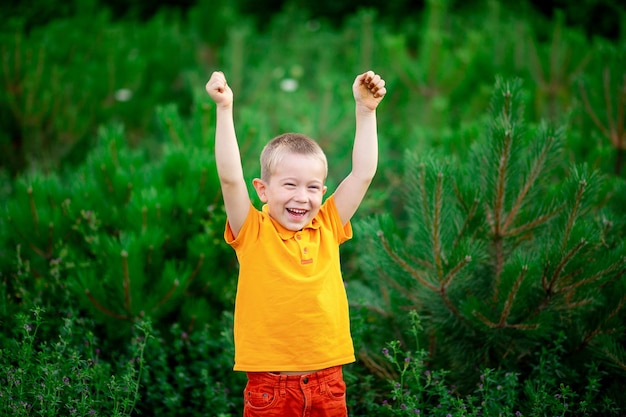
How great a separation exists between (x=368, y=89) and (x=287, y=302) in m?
0.76

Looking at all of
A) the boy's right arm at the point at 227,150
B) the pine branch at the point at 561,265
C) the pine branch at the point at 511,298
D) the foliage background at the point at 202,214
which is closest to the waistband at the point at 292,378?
the foliage background at the point at 202,214

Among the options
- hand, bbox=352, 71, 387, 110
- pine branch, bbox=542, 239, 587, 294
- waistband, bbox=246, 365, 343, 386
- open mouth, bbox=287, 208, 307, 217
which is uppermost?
hand, bbox=352, 71, 387, 110

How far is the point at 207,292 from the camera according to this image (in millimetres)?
3674

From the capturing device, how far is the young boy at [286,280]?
234cm

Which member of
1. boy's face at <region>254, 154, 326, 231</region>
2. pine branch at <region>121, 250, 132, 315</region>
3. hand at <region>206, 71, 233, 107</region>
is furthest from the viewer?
pine branch at <region>121, 250, 132, 315</region>

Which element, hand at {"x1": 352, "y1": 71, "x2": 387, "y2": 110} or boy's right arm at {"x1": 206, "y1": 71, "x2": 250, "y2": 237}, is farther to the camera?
hand at {"x1": 352, "y1": 71, "x2": 387, "y2": 110}

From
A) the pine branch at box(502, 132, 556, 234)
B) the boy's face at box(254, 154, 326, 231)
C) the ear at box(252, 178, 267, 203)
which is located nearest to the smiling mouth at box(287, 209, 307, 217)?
the boy's face at box(254, 154, 326, 231)

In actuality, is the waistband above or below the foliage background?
below

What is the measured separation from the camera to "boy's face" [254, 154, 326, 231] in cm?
238

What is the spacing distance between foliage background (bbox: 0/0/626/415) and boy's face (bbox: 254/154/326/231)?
700 millimetres

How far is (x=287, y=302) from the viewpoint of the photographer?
2355 mm

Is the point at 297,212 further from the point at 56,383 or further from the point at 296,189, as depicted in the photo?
the point at 56,383

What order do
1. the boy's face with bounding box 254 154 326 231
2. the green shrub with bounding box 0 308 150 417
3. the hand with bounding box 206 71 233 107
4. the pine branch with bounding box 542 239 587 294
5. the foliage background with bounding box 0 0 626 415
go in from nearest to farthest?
the hand with bounding box 206 71 233 107
the boy's face with bounding box 254 154 326 231
the green shrub with bounding box 0 308 150 417
the pine branch with bounding box 542 239 587 294
the foliage background with bounding box 0 0 626 415

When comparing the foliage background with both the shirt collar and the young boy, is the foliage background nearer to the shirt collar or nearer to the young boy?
the young boy
